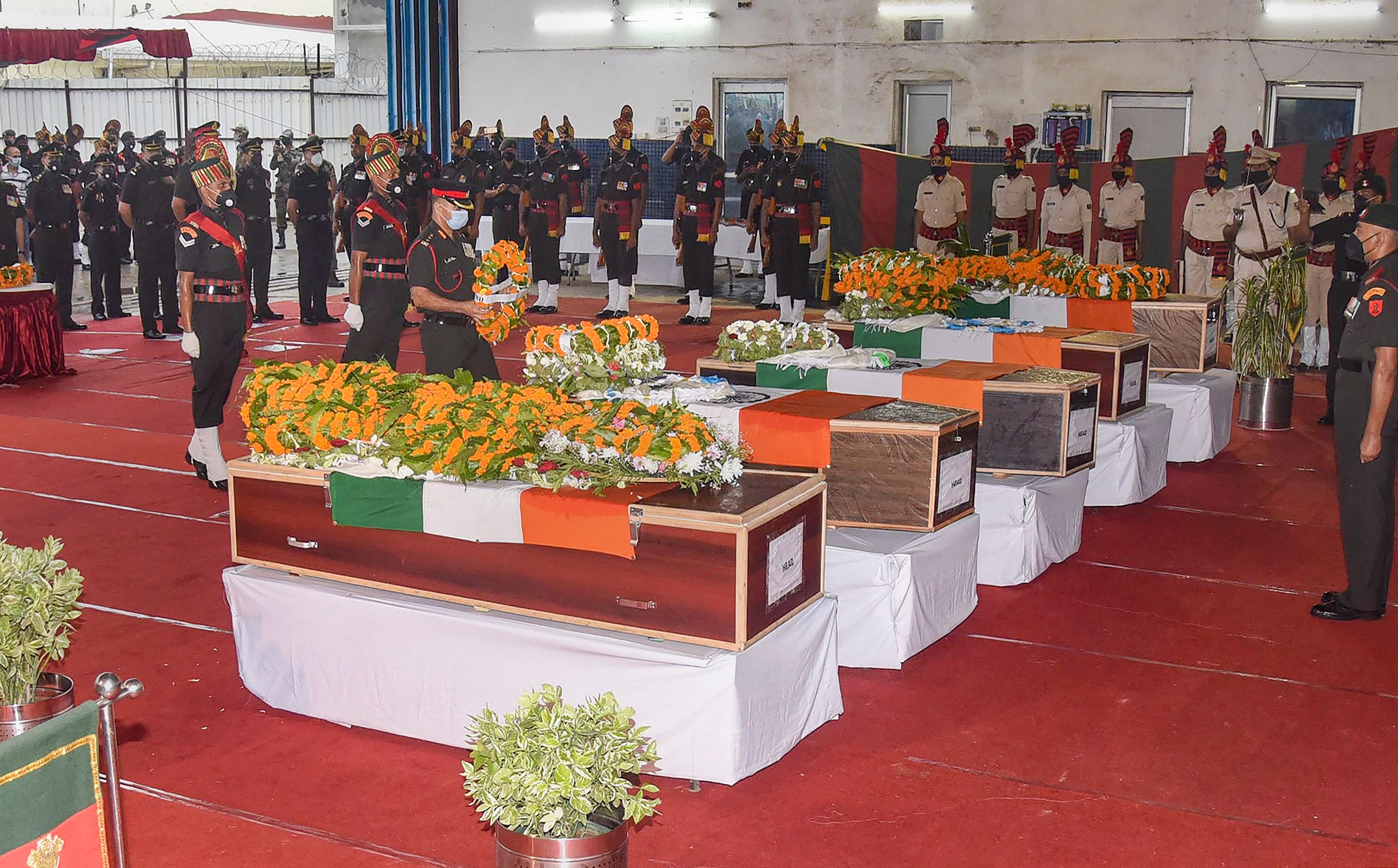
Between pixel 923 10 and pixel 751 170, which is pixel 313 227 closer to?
pixel 751 170

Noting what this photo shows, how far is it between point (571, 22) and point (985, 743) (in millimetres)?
15997

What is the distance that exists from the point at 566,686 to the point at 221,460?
4174 millimetres

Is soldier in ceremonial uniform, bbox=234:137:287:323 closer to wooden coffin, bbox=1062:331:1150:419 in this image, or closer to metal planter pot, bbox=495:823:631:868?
wooden coffin, bbox=1062:331:1150:419

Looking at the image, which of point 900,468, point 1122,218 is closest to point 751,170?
point 1122,218

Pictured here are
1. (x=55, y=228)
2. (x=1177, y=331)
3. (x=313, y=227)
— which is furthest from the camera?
(x=313, y=227)

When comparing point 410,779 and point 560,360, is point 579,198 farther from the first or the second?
point 410,779

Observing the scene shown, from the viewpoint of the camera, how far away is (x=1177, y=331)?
815cm

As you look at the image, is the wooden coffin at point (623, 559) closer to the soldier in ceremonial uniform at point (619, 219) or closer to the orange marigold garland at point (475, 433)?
the orange marigold garland at point (475, 433)

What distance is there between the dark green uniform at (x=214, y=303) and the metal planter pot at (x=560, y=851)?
16.2 feet

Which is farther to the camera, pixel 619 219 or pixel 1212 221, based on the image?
pixel 619 219

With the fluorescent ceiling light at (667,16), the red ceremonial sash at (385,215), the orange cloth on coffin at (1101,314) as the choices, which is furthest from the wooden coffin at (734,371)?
the fluorescent ceiling light at (667,16)

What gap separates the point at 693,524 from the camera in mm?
3756

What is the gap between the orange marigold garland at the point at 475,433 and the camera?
4.09 m

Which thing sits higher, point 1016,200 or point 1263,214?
point 1016,200
